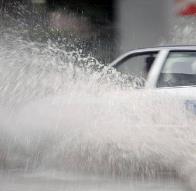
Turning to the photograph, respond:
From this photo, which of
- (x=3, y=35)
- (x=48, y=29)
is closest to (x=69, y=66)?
(x=3, y=35)

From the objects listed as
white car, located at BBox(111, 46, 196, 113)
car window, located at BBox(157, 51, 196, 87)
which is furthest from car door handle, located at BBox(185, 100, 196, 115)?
car window, located at BBox(157, 51, 196, 87)

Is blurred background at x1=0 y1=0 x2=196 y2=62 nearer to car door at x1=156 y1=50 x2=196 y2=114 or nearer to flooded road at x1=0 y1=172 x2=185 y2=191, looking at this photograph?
car door at x1=156 y1=50 x2=196 y2=114

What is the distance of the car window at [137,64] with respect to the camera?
24.1 feet

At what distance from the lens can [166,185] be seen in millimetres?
5832

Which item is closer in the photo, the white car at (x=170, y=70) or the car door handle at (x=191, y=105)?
the car door handle at (x=191, y=105)

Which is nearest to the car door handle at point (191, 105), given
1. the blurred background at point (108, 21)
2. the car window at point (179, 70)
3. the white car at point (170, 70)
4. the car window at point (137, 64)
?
the white car at point (170, 70)

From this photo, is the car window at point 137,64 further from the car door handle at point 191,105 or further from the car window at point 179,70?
the car door handle at point 191,105

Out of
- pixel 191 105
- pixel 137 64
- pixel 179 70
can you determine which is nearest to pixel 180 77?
pixel 179 70

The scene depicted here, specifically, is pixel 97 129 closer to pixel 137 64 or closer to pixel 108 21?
pixel 137 64

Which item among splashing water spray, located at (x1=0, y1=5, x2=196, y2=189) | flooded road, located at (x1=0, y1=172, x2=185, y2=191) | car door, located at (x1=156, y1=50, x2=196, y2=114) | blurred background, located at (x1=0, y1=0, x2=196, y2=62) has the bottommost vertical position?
flooded road, located at (x1=0, y1=172, x2=185, y2=191)

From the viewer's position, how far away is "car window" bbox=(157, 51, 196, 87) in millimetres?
6909

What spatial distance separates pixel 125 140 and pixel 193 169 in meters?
0.84

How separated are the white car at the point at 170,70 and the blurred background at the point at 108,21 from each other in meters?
6.14

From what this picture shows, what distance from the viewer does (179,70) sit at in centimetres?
704
